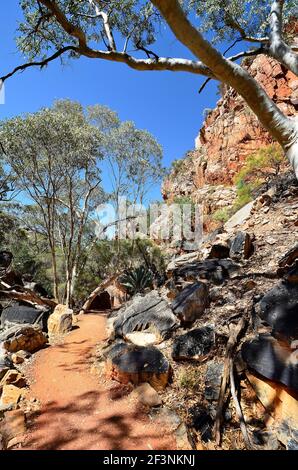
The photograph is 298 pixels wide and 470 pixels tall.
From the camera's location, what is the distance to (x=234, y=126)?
21.8 metres

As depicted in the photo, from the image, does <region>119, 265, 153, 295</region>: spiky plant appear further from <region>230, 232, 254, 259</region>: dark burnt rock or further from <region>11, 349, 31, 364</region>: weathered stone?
<region>11, 349, 31, 364</region>: weathered stone

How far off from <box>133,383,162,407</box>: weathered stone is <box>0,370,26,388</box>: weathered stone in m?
1.72

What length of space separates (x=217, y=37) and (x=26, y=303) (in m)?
8.69

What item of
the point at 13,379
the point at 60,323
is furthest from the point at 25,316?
the point at 13,379

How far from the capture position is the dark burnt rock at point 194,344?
363 cm

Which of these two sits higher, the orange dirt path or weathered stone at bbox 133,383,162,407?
weathered stone at bbox 133,383,162,407

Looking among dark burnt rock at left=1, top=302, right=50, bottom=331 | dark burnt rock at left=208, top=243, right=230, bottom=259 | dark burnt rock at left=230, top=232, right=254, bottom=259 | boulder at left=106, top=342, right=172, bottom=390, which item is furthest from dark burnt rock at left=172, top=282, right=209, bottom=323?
dark burnt rock at left=1, top=302, right=50, bottom=331

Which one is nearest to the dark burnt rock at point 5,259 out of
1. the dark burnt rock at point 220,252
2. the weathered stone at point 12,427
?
the dark burnt rock at point 220,252

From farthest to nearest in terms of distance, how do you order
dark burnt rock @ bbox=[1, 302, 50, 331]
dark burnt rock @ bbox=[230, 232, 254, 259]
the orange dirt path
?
dark burnt rock @ bbox=[1, 302, 50, 331] < dark burnt rock @ bbox=[230, 232, 254, 259] < the orange dirt path

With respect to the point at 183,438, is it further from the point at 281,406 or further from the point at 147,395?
the point at 281,406

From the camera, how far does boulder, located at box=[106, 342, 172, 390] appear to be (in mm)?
3551

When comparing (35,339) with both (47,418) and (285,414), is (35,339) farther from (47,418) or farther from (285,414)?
(285,414)

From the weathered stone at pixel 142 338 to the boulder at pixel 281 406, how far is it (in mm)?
1948

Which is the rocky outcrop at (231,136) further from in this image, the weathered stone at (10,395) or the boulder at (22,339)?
the weathered stone at (10,395)
